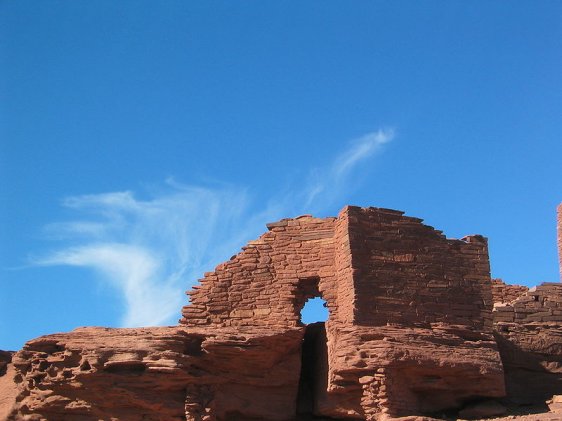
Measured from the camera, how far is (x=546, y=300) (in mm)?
21844

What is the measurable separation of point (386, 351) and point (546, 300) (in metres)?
4.87

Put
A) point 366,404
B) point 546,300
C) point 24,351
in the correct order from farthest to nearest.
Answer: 1. point 546,300
2. point 24,351
3. point 366,404

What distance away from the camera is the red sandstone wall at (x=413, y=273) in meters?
20.1

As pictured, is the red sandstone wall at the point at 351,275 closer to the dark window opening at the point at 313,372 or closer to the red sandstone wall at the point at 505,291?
the dark window opening at the point at 313,372

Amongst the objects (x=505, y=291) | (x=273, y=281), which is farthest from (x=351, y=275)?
(x=505, y=291)

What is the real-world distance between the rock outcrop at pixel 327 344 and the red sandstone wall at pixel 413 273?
0.03 meters

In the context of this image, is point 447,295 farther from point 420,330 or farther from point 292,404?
point 292,404

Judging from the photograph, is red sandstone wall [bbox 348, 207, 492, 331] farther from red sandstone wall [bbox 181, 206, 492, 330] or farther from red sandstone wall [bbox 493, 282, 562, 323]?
red sandstone wall [bbox 493, 282, 562, 323]

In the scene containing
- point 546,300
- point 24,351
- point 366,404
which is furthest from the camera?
point 546,300

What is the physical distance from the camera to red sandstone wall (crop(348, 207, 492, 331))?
20.1 metres

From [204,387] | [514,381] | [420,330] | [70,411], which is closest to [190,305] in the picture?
[204,387]

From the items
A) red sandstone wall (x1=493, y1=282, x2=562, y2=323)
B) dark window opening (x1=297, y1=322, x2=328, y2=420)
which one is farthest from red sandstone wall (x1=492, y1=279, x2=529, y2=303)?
dark window opening (x1=297, y1=322, x2=328, y2=420)

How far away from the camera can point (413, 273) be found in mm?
20625

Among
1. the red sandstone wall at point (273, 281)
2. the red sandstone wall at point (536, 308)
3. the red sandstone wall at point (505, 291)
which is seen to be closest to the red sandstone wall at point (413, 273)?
the red sandstone wall at point (273, 281)
